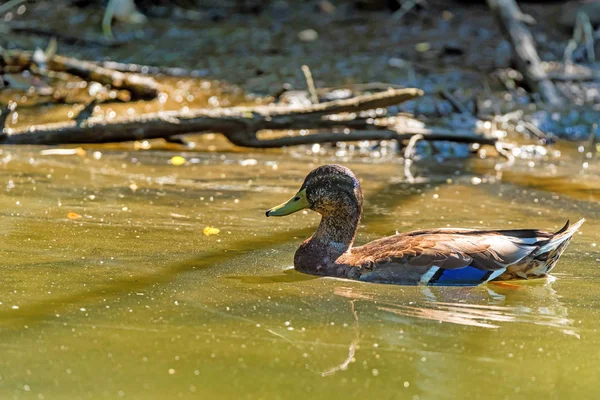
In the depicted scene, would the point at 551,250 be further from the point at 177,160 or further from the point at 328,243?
the point at 177,160

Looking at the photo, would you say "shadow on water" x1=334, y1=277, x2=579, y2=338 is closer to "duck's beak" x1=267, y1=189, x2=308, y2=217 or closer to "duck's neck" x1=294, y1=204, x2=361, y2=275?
"duck's neck" x1=294, y1=204, x2=361, y2=275

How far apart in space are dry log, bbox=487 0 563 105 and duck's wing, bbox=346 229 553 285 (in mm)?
8411

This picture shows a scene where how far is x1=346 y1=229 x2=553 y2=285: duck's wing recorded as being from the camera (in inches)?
256

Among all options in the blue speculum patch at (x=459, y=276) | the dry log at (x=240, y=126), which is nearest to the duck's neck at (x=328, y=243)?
the blue speculum patch at (x=459, y=276)

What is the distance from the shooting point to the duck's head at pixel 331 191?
7.06 metres

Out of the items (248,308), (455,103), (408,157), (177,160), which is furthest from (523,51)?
(248,308)

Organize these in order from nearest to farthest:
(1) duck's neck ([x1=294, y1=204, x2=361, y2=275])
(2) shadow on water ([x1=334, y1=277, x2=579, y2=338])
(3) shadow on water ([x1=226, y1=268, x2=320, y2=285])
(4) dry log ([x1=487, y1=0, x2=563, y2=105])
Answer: (2) shadow on water ([x1=334, y1=277, x2=579, y2=338]), (3) shadow on water ([x1=226, y1=268, x2=320, y2=285]), (1) duck's neck ([x1=294, y1=204, x2=361, y2=275]), (4) dry log ([x1=487, y1=0, x2=563, y2=105])

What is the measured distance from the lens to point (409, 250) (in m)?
6.55

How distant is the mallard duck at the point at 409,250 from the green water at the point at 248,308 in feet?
0.39

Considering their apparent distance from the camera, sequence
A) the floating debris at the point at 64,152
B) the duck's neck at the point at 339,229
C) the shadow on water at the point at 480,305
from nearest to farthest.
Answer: the shadow on water at the point at 480,305, the duck's neck at the point at 339,229, the floating debris at the point at 64,152

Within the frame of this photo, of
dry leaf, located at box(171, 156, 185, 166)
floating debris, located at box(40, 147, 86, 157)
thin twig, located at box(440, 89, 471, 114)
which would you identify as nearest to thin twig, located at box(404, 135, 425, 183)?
thin twig, located at box(440, 89, 471, 114)

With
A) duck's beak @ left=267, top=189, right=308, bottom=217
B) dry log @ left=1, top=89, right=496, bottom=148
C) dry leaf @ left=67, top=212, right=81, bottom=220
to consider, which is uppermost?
duck's beak @ left=267, top=189, right=308, bottom=217

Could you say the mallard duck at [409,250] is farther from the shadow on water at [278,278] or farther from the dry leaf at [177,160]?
the dry leaf at [177,160]

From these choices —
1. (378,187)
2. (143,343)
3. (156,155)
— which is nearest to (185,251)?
(143,343)
